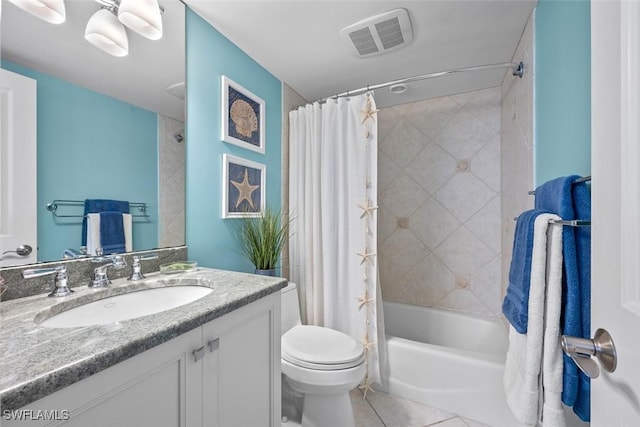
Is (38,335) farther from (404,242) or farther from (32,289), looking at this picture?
(404,242)

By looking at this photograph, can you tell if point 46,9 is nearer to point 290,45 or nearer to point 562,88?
point 290,45

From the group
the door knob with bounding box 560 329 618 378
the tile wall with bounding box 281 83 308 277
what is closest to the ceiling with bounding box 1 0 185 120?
the tile wall with bounding box 281 83 308 277

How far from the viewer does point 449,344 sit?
2.10m

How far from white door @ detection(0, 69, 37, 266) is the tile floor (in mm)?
1679

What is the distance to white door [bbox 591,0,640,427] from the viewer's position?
1.19 feet

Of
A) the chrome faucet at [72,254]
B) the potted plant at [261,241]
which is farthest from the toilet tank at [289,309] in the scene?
the chrome faucet at [72,254]

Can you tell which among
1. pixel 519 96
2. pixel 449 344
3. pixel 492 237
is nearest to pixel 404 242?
pixel 492 237

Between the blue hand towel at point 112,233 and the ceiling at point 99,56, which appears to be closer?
the ceiling at point 99,56

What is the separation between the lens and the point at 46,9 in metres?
0.85

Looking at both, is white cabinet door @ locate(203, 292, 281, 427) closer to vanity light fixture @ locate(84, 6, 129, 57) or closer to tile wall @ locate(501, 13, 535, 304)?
vanity light fixture @ locate(84, 6, 129, 57)

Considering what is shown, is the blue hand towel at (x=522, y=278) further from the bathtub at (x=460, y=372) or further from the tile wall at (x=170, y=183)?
the tile wall at (x=170, y=183)

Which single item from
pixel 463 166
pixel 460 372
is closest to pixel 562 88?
pixel 463 166

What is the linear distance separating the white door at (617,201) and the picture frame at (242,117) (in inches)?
56.2

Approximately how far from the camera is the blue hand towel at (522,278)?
86 centimetres
